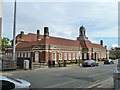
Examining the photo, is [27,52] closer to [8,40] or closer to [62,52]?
[62,52]

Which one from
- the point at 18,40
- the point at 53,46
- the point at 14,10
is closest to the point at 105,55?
the point at 53,46

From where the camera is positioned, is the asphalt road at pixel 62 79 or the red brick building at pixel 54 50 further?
the red brick building at pixel 54 50

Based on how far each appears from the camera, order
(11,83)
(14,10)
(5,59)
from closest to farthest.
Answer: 1. (11,83)
2. (5,59)
3. (14,10)

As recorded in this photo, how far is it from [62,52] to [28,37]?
87.5ft

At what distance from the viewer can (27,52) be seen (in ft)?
125

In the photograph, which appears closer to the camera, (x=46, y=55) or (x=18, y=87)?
(x=18, y=87)

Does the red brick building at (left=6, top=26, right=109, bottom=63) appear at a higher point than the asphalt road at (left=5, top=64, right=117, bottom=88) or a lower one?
higher

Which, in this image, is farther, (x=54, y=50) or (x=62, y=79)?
(x=54, y=50)

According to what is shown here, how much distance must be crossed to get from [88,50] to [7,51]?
32.1 m

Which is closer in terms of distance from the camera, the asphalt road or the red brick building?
the asphalt road

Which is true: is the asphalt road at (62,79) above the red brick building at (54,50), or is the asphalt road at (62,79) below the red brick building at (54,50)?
below

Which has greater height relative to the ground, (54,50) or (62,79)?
(54,50)

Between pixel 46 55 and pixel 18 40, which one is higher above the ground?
pixel 18 40

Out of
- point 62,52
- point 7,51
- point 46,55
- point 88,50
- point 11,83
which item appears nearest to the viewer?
point 11,83
